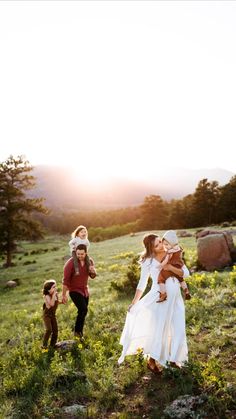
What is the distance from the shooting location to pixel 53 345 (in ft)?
35.0

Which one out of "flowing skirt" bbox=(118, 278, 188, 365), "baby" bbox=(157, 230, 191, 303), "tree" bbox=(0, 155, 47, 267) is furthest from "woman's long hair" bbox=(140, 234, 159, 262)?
"tree" bbox=(0, 155, 47, 267)

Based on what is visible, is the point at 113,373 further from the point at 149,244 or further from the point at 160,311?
the point at 149,244

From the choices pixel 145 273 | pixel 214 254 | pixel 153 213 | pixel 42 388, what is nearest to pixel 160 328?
pixel 145 273

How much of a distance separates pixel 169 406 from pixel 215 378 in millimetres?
921

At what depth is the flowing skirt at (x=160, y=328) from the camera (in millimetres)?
8008

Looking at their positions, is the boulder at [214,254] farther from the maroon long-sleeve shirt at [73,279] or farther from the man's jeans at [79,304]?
the maroon long-sleeve shirt at [73,279]

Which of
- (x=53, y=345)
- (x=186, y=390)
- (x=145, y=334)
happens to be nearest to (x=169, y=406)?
(x=186, y=390)

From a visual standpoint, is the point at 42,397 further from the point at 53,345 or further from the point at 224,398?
the point at 224,398

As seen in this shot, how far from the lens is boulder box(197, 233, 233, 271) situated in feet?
62.7

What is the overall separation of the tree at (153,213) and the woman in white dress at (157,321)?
73.6m

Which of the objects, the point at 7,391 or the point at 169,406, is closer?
the point at 169,406

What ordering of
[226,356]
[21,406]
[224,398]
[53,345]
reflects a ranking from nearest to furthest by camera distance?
1. [224,398]
2. [21,406]
3. [226,356]
4. [53,345]

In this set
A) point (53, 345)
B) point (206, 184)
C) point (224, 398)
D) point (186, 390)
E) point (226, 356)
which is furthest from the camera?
point (206, 184)

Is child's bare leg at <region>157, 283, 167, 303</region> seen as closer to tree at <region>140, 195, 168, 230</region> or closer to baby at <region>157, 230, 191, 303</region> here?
baby at <region>157, 230, 191, 303</region>
